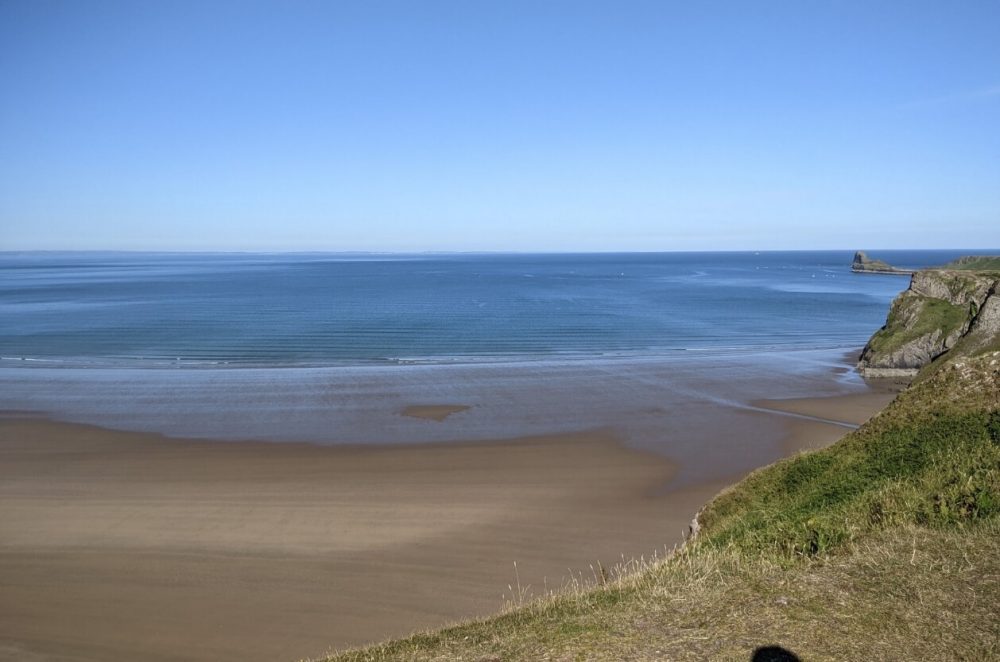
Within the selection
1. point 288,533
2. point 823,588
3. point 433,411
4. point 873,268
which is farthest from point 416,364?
point 873,268

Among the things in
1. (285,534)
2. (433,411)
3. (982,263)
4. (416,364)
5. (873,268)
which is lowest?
(285,534)

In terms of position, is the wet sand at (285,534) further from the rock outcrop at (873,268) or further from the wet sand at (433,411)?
the rock outcrop at (873,268)

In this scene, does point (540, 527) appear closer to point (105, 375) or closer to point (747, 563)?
point (747, 563)

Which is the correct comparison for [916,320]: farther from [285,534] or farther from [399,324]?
[399,324]

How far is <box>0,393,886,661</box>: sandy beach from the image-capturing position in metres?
13.9

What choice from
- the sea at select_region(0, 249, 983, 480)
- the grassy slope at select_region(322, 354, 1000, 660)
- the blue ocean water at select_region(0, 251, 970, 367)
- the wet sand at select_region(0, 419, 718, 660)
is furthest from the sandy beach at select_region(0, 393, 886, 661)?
the blue ocean water at select_region(0, 251, 970, 367)

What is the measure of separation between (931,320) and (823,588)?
125ft

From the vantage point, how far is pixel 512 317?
7112cm

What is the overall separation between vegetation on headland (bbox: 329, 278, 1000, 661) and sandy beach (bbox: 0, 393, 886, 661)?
319cm

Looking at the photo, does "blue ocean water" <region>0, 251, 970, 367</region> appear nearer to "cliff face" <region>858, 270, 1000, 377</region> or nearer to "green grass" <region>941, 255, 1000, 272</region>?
"cliff face" <region>858, 270, 1000, 377</region>

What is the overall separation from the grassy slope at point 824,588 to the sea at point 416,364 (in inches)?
531

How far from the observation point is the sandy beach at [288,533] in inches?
548

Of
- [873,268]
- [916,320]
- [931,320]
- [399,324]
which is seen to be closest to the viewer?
[931,320]

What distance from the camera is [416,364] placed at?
149ft
